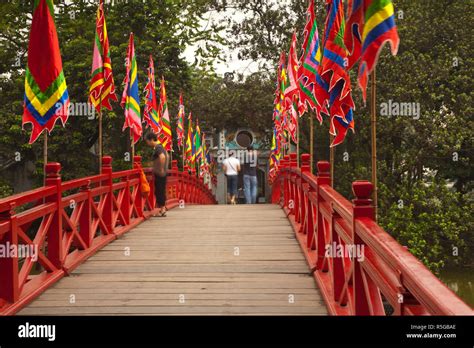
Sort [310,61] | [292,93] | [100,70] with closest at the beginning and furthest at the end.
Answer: [310,61] < [100,70] < [292,93]

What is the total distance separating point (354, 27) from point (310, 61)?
4319 mm

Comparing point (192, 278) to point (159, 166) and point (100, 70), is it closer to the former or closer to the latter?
A: point (100, 70)

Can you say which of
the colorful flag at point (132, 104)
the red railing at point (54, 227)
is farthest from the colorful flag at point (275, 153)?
the red railing at point (54, 227)

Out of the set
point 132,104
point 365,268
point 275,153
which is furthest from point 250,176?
point 365,268

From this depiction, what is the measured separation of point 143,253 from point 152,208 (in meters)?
5.18

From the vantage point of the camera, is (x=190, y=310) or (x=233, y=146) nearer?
(x=190, y=310)

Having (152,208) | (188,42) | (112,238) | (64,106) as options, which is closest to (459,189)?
(188,42)

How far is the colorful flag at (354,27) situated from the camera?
5.46 meters

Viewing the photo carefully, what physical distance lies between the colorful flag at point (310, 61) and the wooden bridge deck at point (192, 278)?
8.07 ft

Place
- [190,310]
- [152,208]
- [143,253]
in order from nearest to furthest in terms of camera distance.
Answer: [190,310], [143,253], [152,208]

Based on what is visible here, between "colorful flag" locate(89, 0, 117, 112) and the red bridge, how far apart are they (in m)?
1.58

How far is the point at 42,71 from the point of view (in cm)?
817

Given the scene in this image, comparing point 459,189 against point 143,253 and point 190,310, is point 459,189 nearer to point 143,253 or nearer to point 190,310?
point 143,253
